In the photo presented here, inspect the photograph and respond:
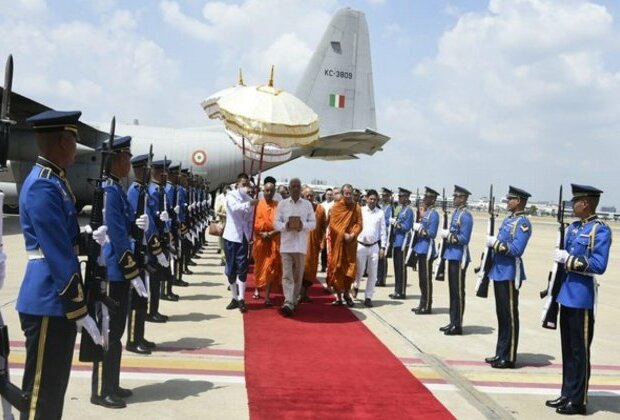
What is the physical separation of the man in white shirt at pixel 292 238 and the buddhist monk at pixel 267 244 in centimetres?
A: 59

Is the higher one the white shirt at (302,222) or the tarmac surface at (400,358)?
the white shirt at (302,222)

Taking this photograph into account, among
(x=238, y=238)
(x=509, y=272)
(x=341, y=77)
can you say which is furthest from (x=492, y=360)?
(x=341, y=77)

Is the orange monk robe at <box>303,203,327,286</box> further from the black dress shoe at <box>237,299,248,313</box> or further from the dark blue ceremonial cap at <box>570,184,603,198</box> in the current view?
the dark blue ceremonial cap at <box>570,184,603,198</box>

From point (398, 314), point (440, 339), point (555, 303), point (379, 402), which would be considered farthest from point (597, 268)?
point (398, 314)

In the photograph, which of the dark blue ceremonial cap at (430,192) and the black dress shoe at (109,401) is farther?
the dark blue ceremonial cap at (430,192)

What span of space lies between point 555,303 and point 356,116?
1655 centimetres

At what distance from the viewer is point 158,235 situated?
20.3 ft

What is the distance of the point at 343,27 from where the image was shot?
20.5m

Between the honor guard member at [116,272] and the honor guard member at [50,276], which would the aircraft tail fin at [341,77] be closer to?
the honor guard member at [116,272]

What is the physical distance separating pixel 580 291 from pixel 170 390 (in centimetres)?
349

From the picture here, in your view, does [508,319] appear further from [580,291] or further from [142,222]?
[142,222]

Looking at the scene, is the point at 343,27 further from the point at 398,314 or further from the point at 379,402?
the point at 379,402

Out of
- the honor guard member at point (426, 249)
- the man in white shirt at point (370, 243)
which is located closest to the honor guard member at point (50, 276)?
the honor guard member at point (426, 249)

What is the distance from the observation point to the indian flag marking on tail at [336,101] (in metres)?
20.5
